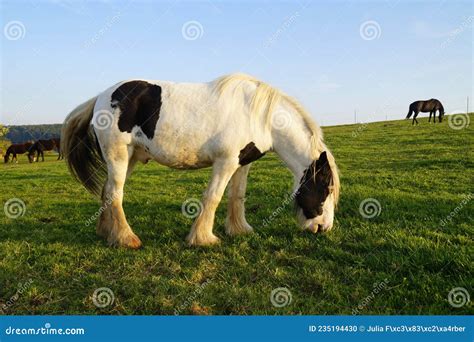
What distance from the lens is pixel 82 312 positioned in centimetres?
370

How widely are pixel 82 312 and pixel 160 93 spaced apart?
3.21m

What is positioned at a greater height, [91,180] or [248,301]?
[91,180]

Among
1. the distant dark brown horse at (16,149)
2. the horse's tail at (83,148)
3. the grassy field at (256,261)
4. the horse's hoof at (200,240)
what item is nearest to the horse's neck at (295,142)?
the grassy field at (256,261)

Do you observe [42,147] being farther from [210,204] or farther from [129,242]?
Result: [210,204]

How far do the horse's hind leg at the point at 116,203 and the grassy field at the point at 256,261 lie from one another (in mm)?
213

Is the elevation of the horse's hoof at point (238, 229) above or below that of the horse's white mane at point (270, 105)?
below

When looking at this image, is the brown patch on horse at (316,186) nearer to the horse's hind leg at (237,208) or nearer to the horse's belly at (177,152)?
the horse's hind leg at (237,208)

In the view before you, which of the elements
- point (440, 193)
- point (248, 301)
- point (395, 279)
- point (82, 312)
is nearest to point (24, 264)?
point (82, 312)

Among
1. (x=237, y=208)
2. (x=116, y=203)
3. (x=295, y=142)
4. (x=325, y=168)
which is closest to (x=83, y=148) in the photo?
(x=116, y=203)

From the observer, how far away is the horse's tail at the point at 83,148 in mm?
5992

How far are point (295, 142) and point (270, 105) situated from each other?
0.69m

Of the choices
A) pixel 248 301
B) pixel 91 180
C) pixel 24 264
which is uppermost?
pixel 91 180

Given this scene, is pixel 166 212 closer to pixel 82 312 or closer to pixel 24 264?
pixel 24 264

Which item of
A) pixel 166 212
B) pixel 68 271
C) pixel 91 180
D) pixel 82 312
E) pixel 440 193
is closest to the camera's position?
pixel 82 312
